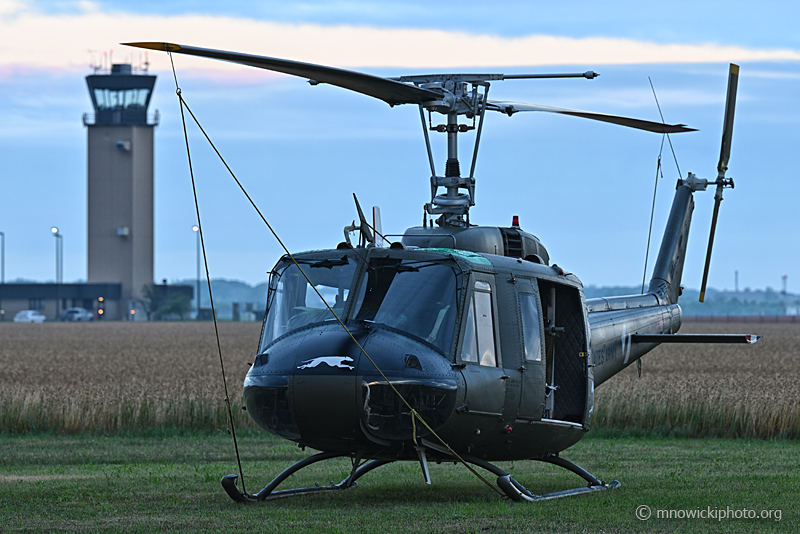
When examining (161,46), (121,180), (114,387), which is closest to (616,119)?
(161,46)

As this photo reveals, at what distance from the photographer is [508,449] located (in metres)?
12.4

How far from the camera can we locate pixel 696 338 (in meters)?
14.6

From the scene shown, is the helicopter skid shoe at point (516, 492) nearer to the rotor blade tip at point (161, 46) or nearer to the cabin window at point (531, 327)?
the cabin window at point (531, 327)

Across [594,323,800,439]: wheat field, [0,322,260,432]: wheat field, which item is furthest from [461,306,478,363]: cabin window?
[0,322,260,432]: wheat field

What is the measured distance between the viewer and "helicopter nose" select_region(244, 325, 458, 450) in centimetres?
1070

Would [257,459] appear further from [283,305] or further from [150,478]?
[283,305]

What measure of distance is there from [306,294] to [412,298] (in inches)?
49.3

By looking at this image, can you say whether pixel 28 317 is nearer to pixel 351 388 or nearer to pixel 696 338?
pixel 696 338

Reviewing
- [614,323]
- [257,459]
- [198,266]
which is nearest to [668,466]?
[614,323]

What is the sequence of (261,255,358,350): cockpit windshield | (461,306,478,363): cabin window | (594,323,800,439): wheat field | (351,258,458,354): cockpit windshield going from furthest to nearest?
(594,323,800,439): wheat field, (261,255,358,350): cockpit windshield, (461,306,478,363): cabin window, (351,258,458,354): cockpit windshield

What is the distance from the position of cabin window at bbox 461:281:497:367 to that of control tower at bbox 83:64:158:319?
115m

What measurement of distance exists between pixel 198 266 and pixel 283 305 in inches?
5258

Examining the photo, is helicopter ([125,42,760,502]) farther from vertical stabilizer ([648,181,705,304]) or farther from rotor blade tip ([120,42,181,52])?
vertical stabilizer ([648,181,705,304])

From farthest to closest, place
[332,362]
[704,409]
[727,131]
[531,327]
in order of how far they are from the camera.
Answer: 1. [704,409]
2. [727,131]
3. [531,327]
4. [332,362]
